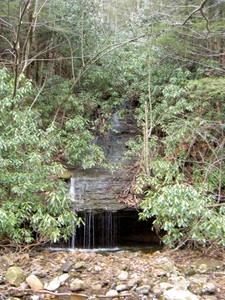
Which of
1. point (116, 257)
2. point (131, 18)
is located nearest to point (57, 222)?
point (116, 257)

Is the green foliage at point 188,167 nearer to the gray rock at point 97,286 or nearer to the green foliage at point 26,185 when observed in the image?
the gray rock at point 97,286

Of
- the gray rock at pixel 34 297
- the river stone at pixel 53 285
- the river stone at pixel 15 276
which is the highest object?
the river stone at pixel 15 276

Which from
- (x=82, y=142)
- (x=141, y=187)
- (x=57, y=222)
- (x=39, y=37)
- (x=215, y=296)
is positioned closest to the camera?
(x=215, y=296)

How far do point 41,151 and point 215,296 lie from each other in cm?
444

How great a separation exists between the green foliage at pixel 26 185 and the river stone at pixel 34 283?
0.72m

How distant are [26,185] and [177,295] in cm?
312

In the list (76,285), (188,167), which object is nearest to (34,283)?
(76,285)

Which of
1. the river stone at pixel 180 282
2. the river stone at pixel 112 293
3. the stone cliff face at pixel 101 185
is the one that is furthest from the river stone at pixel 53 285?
the stone cliff face at pixel 101 185

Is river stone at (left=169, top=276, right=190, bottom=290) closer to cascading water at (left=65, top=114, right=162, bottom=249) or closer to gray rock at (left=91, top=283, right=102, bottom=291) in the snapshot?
gray rock at (left=91, top=283, right=102, bottom=291)

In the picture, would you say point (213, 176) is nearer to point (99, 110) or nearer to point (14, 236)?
point (14, 236)

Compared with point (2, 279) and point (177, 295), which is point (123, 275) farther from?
point (2, 279)

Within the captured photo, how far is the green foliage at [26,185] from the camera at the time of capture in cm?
530

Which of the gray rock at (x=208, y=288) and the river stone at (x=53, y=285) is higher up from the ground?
the gray rock at (x=208, y=288)

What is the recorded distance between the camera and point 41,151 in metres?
6.66
